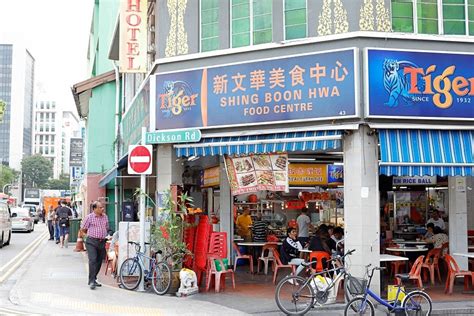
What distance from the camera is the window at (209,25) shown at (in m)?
12.4

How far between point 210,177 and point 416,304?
8.59 m

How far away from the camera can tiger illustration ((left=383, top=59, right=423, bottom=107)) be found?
35.1 feet

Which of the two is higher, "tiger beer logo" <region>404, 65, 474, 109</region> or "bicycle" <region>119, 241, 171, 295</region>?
"tiger beer logo" <region>404, 65, 474, 109</region>

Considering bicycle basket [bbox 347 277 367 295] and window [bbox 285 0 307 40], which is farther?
window [bbox 285 0 307 40]

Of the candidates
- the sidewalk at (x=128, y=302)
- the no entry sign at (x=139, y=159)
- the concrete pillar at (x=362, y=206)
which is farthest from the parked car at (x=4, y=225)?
the concrete pillar at (x=362, y=206)

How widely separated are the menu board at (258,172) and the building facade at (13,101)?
440 ft

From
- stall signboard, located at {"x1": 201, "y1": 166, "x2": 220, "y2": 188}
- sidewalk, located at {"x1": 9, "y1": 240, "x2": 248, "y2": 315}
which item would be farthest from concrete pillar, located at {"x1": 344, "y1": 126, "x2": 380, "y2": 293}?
stall signboard, located at {"x1": 201, "y1": 166, "x2": 220, "y2": 188}

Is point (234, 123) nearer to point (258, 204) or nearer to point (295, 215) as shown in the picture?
point (258, 204)

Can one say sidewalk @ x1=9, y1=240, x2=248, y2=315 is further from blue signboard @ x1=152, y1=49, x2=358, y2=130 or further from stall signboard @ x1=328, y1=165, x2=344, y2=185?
stall signboard @ x1=328, y1=165, x2=344, y2=185

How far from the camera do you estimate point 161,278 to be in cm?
1148

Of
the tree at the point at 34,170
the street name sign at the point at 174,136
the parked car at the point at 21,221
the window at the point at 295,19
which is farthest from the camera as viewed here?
the tree at the point at 34,170

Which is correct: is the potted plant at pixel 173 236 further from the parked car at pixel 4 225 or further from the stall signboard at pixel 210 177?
the parked car at pixel 4 225

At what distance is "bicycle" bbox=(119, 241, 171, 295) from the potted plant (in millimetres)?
157

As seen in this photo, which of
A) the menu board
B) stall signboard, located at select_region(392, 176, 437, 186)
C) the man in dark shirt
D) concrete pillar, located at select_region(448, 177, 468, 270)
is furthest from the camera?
the man in dark shirt
